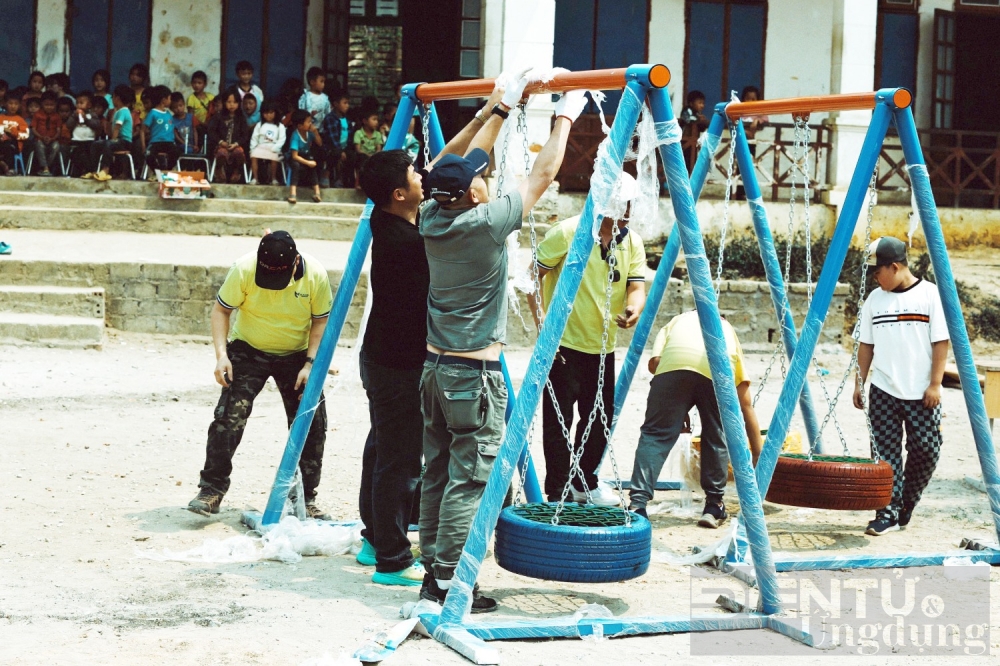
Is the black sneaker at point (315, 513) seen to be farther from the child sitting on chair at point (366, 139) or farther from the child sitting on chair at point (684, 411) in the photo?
the child sitting on chair at point (366, 139)

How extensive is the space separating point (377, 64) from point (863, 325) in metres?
17.3

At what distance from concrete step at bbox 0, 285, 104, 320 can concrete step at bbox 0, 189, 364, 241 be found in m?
2.54

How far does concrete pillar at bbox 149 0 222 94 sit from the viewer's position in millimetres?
17000

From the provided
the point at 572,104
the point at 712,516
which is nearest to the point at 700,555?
the point at 712,516

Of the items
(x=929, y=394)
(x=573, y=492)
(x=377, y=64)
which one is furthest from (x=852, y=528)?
(x=377, y=64)

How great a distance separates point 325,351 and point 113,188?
34.3 ft

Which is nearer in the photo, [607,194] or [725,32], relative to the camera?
[607,194]

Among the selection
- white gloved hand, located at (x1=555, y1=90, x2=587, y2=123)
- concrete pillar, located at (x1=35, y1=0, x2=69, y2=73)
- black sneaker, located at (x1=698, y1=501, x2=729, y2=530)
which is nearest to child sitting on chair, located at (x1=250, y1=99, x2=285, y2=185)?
concrete pillar, located at (x1=35, y1=0, x2=69, y2=73)

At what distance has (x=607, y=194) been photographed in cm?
438

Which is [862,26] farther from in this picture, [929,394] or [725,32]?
[929,394]

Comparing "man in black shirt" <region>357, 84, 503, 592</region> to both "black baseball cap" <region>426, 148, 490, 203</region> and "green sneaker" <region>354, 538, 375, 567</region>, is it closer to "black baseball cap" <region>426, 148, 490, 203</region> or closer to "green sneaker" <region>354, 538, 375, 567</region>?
"green sneaker" <region>354, 538, 375, 567</region>

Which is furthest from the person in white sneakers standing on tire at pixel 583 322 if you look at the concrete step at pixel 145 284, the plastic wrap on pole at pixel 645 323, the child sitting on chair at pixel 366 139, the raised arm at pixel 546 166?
the child sitting on chair at pixel 366 139

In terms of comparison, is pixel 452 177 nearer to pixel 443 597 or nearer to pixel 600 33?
pixel 443 597

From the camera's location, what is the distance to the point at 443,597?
4.50 m
